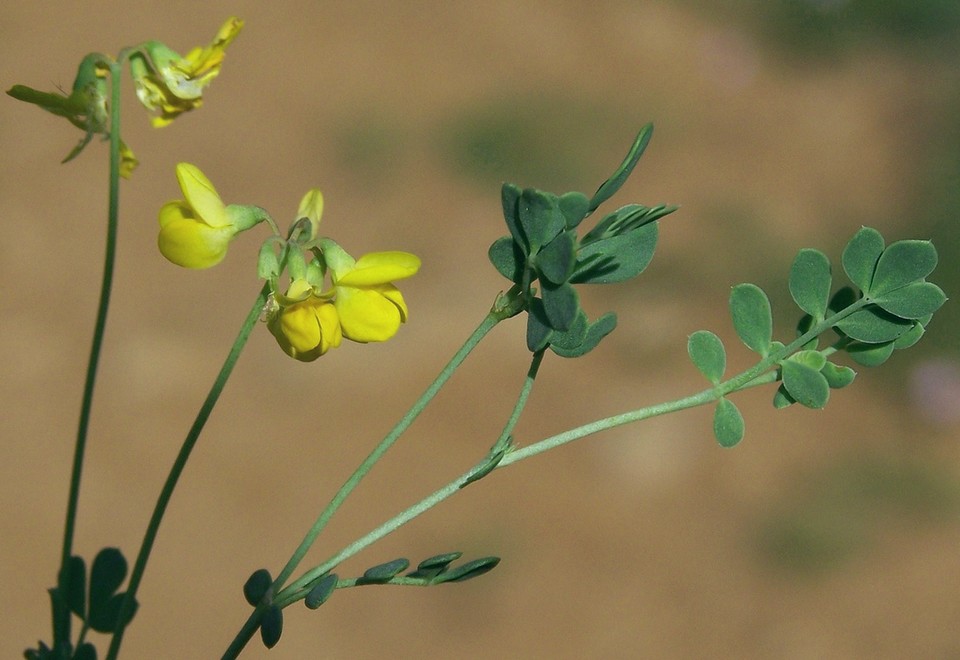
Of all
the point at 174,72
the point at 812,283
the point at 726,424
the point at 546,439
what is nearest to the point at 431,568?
the point at 546,439

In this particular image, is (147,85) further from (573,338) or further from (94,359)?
(573,338)

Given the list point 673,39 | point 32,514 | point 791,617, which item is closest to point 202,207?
point 32,514

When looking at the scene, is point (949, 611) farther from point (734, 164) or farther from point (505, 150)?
point (505, 150)

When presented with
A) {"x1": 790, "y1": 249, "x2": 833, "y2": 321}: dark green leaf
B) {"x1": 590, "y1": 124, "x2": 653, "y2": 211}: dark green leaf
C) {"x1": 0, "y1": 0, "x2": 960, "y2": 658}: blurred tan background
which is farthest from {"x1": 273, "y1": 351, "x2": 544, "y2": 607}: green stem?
{"x1": 0, "y1": 0, "x2": 960, "y2": 658}: blurred tan background

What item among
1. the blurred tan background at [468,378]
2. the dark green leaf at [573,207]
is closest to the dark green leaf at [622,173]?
the dark green leaf at [573,207]

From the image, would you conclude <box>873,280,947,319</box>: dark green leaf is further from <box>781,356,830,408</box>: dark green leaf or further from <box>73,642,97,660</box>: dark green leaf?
<box>73,642,97,660</box>: dark green leaf

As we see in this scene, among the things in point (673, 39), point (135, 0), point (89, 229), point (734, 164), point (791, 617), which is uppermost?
point (135, 0)
